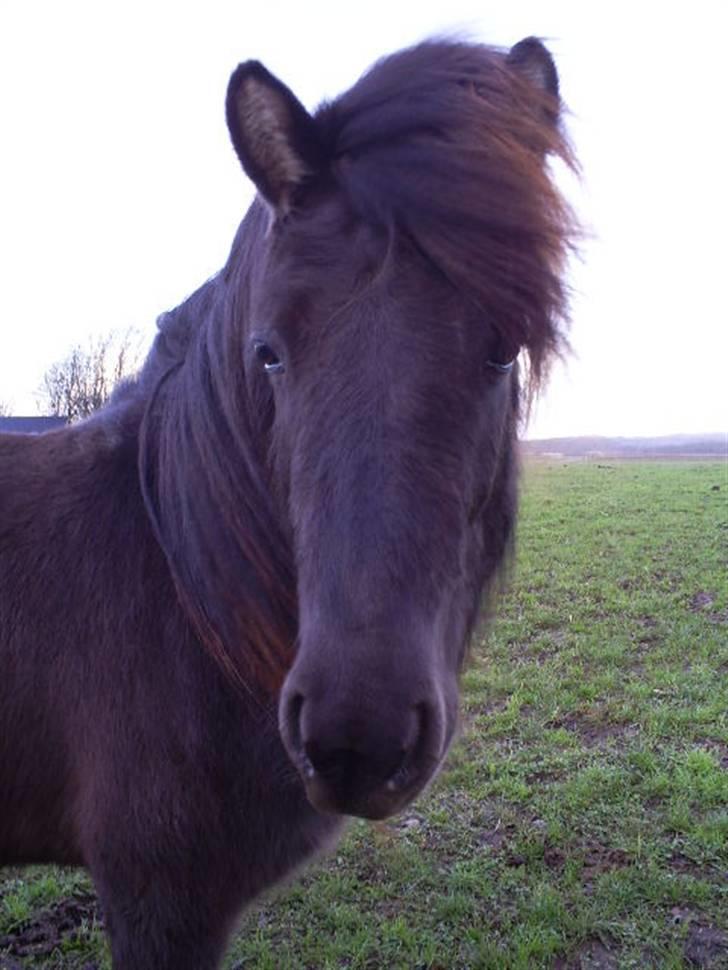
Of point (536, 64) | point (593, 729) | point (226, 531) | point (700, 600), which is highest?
point (536, 64)

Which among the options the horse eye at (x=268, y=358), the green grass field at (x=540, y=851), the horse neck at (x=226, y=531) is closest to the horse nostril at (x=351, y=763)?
the horse neck at (x=226, y=531)

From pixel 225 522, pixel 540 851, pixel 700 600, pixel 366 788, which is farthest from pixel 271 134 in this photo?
pixel 700 600

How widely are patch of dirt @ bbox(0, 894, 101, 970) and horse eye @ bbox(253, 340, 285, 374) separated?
3.31 metres

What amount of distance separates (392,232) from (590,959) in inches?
145

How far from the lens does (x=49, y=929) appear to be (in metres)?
4.23

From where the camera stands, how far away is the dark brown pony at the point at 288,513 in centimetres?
172

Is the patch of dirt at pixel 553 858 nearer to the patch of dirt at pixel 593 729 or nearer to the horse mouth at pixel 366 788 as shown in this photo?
the patch of dirt at pixel 593 729

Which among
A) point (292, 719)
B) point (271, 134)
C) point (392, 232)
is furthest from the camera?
point (271, 134)

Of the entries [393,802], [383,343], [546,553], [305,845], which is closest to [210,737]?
[305,845]

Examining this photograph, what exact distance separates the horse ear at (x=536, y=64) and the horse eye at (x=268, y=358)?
1.11m

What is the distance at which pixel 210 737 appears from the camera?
242 cm

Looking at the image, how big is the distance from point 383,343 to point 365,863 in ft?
12.7

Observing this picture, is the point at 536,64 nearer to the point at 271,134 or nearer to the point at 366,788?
the point at 271,134

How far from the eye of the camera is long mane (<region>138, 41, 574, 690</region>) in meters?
1.99
